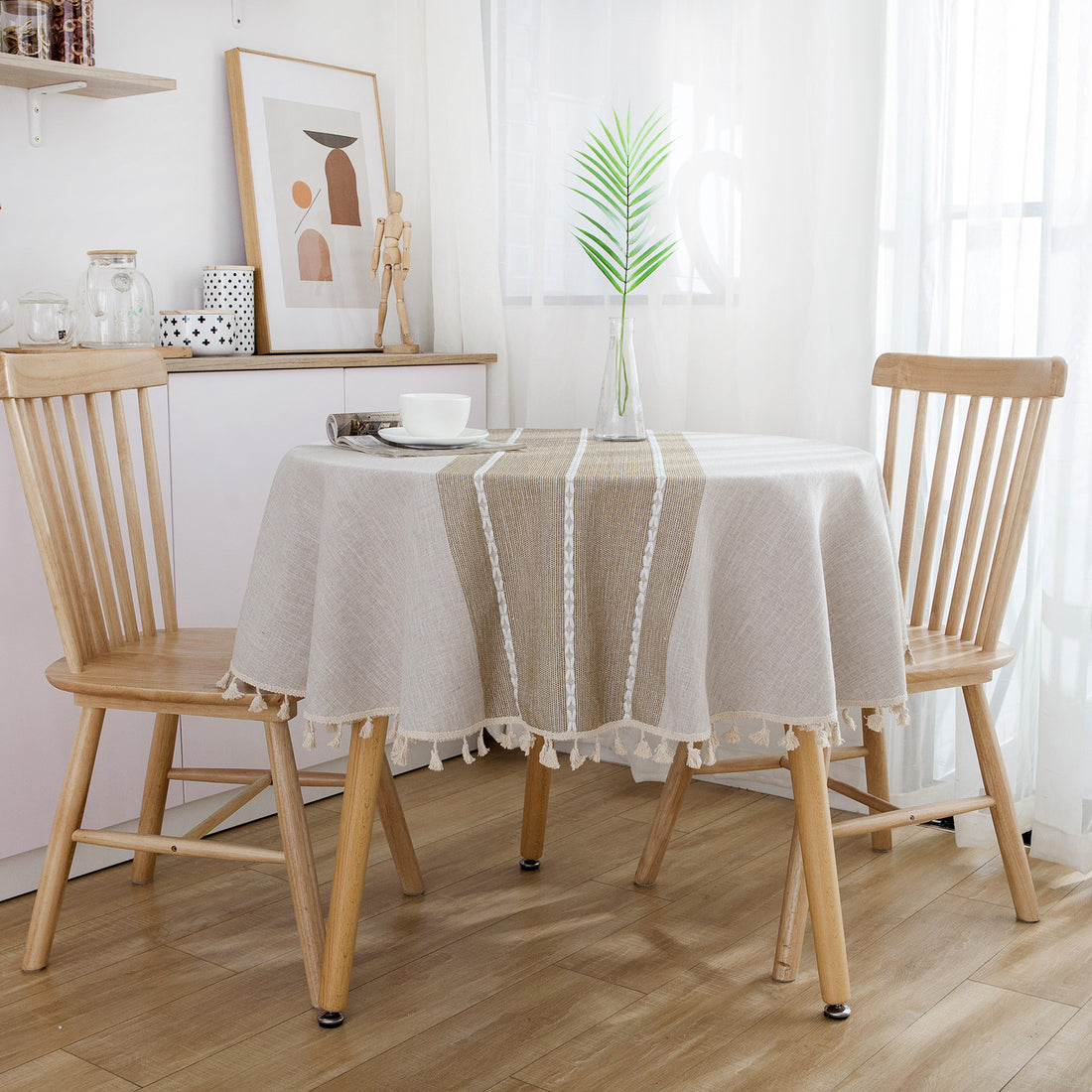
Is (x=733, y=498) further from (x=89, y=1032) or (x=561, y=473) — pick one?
(x=89, y=1032)

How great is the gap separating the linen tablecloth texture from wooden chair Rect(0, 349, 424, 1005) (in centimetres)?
26

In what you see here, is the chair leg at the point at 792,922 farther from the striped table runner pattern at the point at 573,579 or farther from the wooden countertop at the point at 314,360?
the wooden countertop at the point at 314,360

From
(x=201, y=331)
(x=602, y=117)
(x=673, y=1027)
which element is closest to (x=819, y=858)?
(x=673, y=1027)

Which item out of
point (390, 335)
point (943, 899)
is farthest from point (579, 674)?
point (390, 335)

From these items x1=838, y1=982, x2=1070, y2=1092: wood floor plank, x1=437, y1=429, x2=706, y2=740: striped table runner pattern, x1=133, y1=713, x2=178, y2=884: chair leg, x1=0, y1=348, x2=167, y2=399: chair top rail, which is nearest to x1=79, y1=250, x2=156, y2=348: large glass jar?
x1=0, y1=348, x2=167, y2=399: chair top rail

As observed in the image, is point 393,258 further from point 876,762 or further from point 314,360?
point 876,762

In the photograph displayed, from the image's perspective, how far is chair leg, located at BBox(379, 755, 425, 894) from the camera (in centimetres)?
205

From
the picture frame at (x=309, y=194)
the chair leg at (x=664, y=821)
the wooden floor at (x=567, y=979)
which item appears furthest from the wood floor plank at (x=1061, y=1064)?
the picture frame at (x=309, y=194)

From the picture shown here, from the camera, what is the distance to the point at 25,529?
213 centimetres

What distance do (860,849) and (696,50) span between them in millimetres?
1676

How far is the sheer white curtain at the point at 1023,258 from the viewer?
7.19 feet

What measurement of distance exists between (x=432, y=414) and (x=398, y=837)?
0.76 meters

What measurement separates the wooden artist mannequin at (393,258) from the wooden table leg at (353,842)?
4.83 feet

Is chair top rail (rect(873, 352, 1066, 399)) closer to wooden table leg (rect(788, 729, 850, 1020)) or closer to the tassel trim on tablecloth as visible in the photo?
the tassel trim on tablecloth
